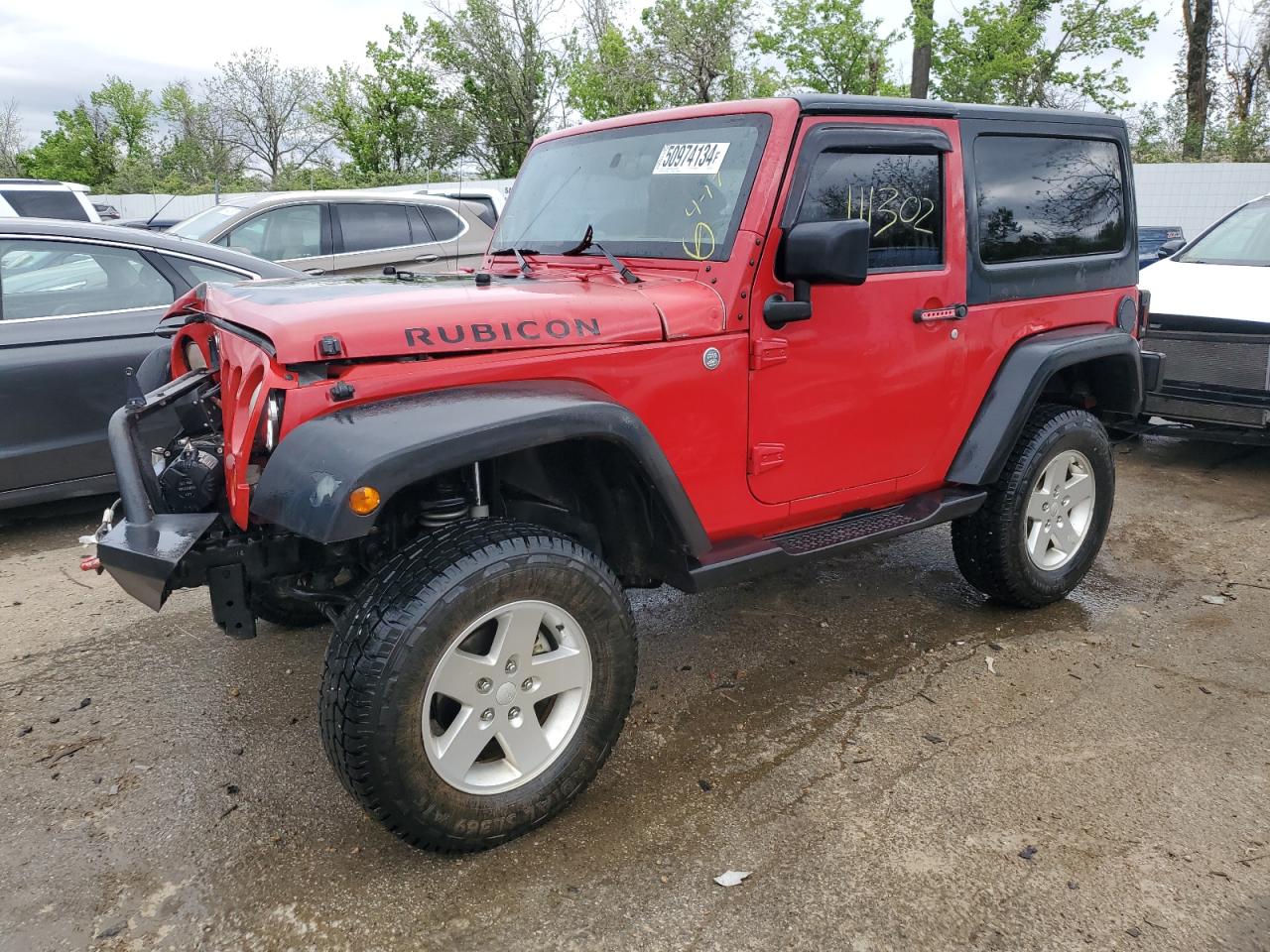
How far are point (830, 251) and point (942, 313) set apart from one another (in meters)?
0.90

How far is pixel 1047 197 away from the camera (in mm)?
3941

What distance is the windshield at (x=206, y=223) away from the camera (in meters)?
8.28

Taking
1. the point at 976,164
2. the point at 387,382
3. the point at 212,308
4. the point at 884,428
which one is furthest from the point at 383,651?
the point at 976,164

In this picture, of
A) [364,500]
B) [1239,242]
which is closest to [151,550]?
[364,500]

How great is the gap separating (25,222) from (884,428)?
434cm

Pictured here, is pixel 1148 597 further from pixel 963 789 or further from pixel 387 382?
pixel 387 382

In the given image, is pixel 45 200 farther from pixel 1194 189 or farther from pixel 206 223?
pixel 1194 189

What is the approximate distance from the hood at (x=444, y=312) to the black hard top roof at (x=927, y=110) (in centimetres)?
78

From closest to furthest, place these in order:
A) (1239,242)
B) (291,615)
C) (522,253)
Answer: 1. (522,253)
2. (291,615)
3. (1239,242)

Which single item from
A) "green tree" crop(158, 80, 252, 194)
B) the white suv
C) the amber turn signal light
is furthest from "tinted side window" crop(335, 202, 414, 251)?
"green tree" crop(158, 80, 252, 194)

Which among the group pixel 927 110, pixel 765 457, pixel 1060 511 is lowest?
pixel 1060 511

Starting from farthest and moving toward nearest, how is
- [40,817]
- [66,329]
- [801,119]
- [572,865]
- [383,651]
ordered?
[66,329] → [801,119] → [40,817] → [572,865] → [383,651]

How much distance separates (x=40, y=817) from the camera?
9.17ft

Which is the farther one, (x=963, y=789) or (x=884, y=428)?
(x=884, y=428)
